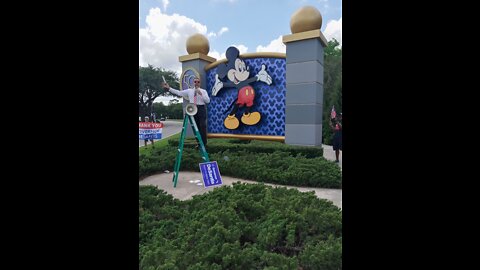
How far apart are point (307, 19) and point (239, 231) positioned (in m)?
5.42

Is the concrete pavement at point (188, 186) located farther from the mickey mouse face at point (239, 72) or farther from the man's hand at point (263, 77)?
the mickey mouse face at point (239, 72)

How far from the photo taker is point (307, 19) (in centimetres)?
591

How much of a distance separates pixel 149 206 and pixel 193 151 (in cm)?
203

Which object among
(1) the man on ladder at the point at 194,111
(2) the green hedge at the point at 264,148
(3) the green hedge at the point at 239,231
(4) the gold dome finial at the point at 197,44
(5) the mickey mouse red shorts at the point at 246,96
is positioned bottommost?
(3) the green hedge at the point at 239,231

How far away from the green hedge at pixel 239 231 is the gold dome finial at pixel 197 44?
5459mm

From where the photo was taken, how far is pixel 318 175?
3811 millimetres

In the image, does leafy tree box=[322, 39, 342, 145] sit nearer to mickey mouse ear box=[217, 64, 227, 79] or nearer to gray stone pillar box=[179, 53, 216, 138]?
mickey mouse ear box=[217, 64, 227, 79]

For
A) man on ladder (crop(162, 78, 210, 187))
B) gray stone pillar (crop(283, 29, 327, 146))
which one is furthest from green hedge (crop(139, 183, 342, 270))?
gray stone pillar (crop(283, 29, 327, 146))

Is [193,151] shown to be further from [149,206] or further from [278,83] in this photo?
[278,83]

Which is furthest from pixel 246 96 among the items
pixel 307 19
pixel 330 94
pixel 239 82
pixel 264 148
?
pixel 330 94

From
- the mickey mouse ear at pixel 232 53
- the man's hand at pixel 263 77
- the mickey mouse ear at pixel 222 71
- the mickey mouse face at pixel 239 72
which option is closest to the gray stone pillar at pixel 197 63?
the mickey mouse ear at pixel 222 71

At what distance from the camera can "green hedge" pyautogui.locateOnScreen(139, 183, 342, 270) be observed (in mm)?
1801

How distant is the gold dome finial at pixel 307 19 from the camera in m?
5.86

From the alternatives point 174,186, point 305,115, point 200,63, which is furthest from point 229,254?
point 200,63
